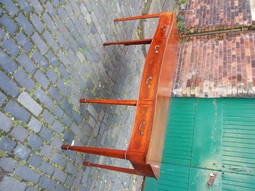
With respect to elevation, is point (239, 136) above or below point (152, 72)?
above

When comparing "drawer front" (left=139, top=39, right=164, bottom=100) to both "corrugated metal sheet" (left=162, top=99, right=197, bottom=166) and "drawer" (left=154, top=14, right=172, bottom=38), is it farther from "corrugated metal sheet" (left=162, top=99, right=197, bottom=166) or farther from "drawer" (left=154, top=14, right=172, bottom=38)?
"corrugated metal sheet" (left=162, top=99, right=197, bottom=166)

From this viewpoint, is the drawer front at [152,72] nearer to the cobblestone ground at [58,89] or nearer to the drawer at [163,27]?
the drawer at [163,27]

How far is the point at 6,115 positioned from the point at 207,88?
4.30 meters

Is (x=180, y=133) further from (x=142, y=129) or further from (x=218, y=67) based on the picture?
(x=142, y=129)

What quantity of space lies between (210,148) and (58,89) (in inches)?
133

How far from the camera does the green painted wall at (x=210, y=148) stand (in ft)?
15.1

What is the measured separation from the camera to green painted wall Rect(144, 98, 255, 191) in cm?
461

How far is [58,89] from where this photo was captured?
301 cm

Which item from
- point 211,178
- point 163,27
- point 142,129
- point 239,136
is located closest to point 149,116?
point 142,129

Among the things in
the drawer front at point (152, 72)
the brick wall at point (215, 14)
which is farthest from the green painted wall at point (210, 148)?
the drawer front at point (152, 72)

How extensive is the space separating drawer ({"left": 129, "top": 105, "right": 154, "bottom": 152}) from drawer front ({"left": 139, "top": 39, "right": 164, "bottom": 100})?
0.15 meters

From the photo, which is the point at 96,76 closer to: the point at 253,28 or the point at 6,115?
the point at 6,115

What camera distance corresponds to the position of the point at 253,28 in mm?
5887

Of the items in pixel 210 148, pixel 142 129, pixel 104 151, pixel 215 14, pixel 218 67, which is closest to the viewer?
pixel 142 129
